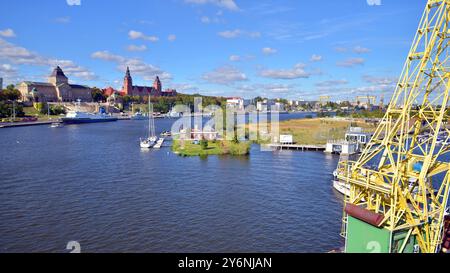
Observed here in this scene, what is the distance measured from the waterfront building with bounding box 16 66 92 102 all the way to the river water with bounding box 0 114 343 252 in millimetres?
90159

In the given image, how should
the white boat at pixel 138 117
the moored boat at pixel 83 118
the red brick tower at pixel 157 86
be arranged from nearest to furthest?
the moored boat at pixel 83 118 → the white boat at pixel 138 117 → the red brick tower at pixel 157 86

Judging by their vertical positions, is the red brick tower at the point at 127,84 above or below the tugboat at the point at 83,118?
above

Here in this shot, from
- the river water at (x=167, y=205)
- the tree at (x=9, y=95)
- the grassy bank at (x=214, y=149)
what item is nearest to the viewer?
the river water at (x=167, y=205)

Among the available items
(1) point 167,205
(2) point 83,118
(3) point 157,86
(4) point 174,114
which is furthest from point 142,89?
(1) point 167,205

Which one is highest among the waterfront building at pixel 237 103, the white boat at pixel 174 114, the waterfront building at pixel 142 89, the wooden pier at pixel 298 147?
the waterfront building at pixel 142 89

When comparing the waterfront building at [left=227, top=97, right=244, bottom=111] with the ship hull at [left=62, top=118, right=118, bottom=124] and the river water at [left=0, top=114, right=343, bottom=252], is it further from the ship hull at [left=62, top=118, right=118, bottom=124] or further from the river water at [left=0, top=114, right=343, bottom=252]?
the river water at [left=0, top=114, right=343, bottom=252]

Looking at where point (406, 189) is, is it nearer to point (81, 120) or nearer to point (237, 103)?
point (81, 120)

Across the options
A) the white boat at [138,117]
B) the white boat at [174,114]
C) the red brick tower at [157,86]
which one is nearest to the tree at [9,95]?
the white boat at [138,117]

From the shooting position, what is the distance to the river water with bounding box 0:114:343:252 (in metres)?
15.8

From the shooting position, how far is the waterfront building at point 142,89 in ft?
511

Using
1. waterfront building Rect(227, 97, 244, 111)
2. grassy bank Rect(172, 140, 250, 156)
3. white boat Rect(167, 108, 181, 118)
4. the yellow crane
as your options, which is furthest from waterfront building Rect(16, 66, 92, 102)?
the yellow crane

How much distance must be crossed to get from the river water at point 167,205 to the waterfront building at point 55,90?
90159mm

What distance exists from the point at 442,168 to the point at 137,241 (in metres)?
12.7

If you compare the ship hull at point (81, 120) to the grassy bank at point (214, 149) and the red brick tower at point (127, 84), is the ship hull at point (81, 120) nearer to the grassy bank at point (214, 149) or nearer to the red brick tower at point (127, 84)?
the red brick tower at point (127, 84)
